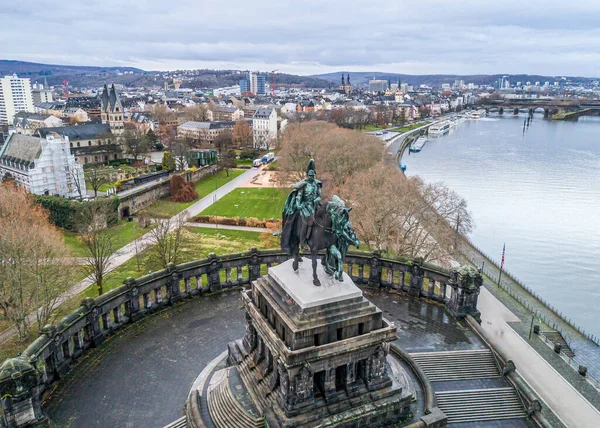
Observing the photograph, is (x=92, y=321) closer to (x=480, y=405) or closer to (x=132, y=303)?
(x=132, y=303)

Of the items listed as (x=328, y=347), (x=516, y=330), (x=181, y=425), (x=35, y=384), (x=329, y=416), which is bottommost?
(x=516, y=330)

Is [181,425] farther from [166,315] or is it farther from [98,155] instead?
[98,155]

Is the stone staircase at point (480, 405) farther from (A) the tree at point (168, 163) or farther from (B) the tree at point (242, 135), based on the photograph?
(B) the tree at point (242, 135)

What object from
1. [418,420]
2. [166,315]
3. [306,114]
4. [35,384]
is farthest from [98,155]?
[418,420]

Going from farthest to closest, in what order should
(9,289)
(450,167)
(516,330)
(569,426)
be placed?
(450,167) → (516,330) → (9,289) → (569,426)

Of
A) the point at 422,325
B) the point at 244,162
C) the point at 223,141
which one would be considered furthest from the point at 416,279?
the point at 223,141

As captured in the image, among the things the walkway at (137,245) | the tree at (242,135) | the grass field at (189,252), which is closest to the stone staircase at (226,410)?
the grass field at (189,252)
